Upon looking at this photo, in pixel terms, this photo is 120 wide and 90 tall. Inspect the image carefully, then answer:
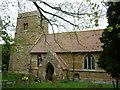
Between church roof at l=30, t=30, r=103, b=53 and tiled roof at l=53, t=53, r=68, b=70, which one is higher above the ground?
church roof at l=30, t=30, r=103, b=53

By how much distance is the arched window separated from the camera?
56.0 feet

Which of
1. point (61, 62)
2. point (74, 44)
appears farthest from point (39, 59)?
point (74, 44)

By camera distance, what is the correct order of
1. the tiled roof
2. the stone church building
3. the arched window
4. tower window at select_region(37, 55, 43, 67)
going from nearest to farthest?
the stone church building, the arched window, the tiled roof, tower window at select_region(37, 55, 43, 67)

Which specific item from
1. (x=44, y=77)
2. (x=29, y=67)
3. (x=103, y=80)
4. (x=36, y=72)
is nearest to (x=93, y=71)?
(x=103, y=80)

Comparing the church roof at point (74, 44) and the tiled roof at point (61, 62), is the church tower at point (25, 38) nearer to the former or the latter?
the church roof at point (74, 44)

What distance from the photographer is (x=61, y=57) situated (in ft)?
62.4

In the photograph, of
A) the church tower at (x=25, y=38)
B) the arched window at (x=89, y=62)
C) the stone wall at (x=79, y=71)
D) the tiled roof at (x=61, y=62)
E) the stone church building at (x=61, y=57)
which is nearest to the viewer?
the stone wall at (x=79, y=71)

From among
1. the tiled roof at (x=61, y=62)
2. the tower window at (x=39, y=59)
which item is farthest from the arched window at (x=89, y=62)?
the tower window at (x=39, y=59)

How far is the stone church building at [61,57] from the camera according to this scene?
16.7m

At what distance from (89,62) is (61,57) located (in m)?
3.67

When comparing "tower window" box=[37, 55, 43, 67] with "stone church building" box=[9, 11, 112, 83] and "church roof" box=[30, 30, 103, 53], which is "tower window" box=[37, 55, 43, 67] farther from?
"church roof" box=[30, 30, 103, 53]

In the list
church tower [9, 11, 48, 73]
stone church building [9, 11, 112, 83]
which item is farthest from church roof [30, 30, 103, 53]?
church tower [9, 11, 48, 73]

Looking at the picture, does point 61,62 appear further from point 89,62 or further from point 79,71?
point 89,62

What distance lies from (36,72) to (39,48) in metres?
3.31
